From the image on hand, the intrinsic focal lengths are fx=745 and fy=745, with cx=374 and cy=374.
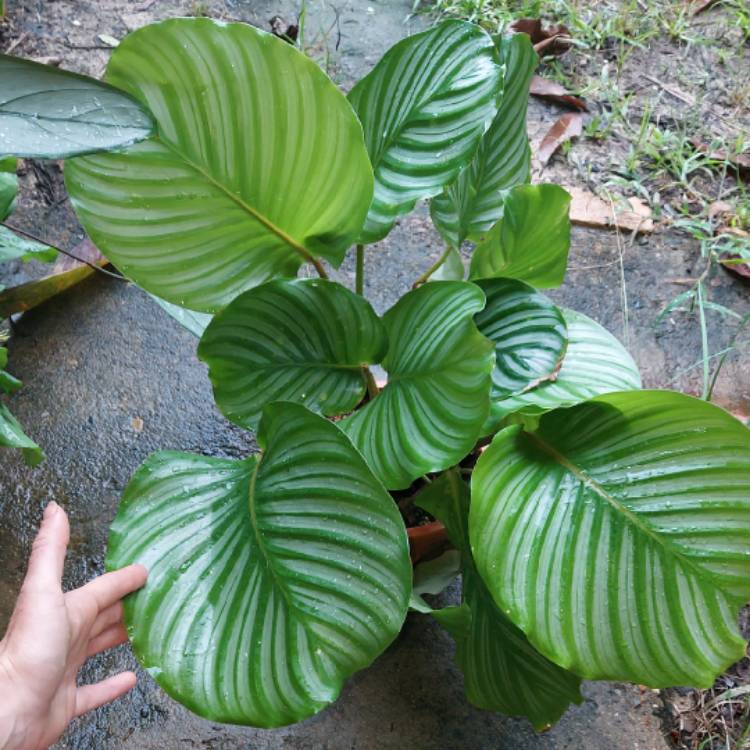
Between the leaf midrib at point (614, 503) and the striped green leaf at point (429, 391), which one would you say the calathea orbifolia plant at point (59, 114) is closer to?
the striped green leaf at point (429, 391)

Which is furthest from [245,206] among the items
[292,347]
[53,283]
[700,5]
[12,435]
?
[700,5]

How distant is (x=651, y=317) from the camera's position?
175 centimetres

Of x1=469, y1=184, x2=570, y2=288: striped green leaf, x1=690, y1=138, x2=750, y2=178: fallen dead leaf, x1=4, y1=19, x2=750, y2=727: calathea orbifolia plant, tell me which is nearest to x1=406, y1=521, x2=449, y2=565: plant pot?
x1=4, y1=19, x2=750, y2=727: calathea orbifolia plant

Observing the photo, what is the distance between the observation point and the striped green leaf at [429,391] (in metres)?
0.85

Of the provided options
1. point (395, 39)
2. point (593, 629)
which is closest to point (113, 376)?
point (593, 629)

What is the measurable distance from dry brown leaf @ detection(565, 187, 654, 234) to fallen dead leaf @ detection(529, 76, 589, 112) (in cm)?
33

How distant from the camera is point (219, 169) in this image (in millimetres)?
914

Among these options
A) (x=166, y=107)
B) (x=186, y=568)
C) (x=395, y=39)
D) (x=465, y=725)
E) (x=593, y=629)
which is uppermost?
(x=166, y=107)

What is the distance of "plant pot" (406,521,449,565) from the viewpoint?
46.6 inches

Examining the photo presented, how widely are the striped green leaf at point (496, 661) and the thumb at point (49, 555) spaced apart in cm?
49

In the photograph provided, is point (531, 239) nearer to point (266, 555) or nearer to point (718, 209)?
point (266, 555)

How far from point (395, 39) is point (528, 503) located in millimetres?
1813

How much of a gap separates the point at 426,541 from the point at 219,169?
66cm

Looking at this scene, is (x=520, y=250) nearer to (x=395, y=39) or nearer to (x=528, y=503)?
(x=528, y=503)
